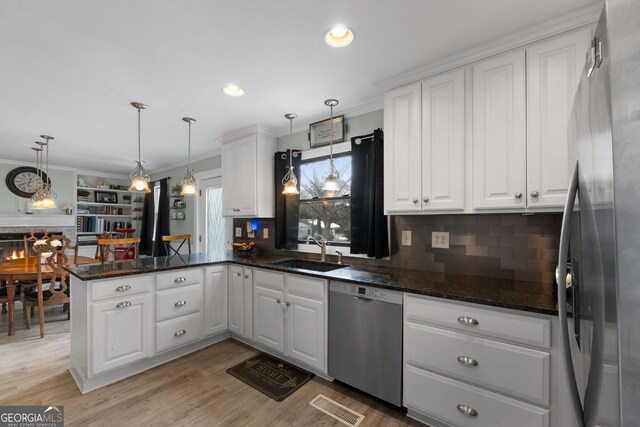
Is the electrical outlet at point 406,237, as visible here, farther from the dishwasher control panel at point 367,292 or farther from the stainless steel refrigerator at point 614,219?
the stainless steel refrigerator at point 614,219

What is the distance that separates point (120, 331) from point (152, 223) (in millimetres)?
4128

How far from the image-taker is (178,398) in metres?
2.12

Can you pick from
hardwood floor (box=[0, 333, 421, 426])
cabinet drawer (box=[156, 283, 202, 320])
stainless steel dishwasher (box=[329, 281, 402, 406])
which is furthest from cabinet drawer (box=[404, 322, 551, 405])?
cabinet drawer (box=[156, 283, 202, 320])

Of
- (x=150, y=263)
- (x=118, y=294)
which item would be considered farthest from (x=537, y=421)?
A: (x=150, y=263)

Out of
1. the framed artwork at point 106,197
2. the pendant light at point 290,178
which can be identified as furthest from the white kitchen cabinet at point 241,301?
→ the framed artwork at point 106,197

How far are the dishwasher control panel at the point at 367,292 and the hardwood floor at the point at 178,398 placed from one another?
0.79 m

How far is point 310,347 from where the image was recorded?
235 centimetres

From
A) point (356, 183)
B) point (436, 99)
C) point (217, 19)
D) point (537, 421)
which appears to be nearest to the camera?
point (537, 421)

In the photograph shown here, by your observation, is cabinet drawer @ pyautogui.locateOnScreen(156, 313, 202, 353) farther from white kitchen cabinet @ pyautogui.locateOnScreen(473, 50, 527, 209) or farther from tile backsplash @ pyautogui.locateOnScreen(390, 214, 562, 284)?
white kitchen cabinet @ pyautogui.locateOnScreen(473, 50, 527, 209)

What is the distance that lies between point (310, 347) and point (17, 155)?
6018 millimetres

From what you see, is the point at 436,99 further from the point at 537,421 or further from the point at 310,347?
the point at 310,347

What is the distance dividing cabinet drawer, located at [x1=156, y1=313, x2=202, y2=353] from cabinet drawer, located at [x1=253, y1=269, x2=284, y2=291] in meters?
0.72

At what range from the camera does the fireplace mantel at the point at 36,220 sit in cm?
504

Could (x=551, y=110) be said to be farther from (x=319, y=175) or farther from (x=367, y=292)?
(x=319, y=175)
